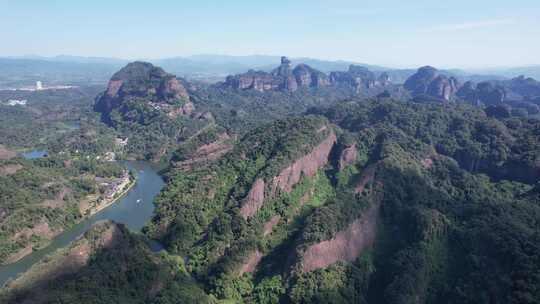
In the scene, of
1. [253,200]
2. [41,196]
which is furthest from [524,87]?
[41,196]

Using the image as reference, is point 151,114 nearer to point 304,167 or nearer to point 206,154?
point 206,154

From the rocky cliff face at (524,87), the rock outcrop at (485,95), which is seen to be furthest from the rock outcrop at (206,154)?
the rocky cliff face at (524,87)

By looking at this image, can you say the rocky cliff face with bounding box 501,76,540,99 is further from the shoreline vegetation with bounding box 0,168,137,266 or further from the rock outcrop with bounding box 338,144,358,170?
the shoreline vegetation with bounding box 0,168,137,266

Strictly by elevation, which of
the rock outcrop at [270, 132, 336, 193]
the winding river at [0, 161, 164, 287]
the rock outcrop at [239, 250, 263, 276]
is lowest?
the winding river at [0, 161, 164, 287]

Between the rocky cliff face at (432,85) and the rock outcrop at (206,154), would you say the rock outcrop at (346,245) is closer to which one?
the rock outcrop at (206,154)

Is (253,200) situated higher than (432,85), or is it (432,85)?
(432,85)

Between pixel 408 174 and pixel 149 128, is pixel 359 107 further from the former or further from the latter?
pixel 149 128

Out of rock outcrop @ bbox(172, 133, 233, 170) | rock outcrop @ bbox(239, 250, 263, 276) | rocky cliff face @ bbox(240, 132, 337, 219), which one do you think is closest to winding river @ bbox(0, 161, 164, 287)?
rock outcrop @ bbox(172, 133, 233, 170)
